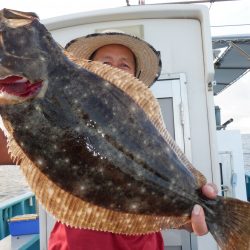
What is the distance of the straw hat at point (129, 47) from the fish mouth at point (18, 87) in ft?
3.12

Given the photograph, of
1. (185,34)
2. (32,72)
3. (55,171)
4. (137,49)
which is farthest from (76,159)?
(185,34)

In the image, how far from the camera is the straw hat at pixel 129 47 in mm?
2447

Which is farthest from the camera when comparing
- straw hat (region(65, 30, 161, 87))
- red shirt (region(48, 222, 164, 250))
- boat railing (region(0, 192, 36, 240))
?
boat railing (region(0, 192, 36, 240))

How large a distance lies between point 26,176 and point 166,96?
7.36ft

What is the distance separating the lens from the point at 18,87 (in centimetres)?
154

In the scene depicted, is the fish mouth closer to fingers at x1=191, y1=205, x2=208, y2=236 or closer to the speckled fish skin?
the speckled fish skin

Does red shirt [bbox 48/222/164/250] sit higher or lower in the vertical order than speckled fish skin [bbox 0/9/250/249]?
lower

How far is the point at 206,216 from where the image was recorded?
1795 millimetres

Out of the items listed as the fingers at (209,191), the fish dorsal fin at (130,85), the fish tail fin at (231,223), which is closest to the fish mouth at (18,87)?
the fish dorsal fin at (130,85)

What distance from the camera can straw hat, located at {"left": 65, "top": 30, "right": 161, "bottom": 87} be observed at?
8.03ft

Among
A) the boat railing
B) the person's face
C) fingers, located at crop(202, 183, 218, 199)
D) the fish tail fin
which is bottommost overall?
the boat railing

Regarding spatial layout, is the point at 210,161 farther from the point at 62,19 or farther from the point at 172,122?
the point at 62,19

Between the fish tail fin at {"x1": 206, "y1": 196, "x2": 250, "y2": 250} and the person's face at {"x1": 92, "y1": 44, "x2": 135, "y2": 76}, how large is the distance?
3.89ft

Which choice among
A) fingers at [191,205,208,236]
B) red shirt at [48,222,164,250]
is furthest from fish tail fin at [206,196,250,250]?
red shirt at [48,222,164,250]
